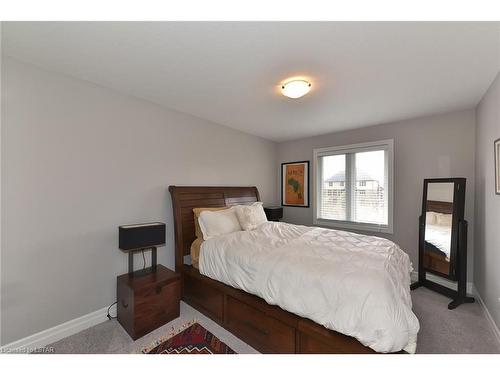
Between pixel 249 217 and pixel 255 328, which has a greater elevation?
pixel 249 217

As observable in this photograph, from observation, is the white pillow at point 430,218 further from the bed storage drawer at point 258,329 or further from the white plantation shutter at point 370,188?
the bed storage drawer at point 258,329

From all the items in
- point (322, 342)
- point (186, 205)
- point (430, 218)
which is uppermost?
point (186, 205)

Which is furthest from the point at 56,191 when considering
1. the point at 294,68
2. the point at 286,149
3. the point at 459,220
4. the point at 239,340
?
the point at 459,220

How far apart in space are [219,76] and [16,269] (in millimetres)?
2382

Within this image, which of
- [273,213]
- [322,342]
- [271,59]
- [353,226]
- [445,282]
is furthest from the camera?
[273,213]

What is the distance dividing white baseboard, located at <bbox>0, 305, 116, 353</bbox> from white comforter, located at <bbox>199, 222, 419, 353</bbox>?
109cm

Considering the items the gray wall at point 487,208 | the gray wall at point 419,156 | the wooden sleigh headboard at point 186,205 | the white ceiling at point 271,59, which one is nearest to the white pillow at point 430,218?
the gray wall at point 419,156

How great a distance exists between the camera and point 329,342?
1.47 meters

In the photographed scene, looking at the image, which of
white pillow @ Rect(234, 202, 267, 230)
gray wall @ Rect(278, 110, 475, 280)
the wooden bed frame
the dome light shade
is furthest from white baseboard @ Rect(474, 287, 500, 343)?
the dome light shade

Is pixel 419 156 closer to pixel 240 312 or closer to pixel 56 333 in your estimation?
pixel 240 312

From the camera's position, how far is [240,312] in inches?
78.2

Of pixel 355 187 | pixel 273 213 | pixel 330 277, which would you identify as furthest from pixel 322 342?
pixel 355 187

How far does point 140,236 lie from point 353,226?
11.1 ft

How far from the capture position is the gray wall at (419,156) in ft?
9.34
